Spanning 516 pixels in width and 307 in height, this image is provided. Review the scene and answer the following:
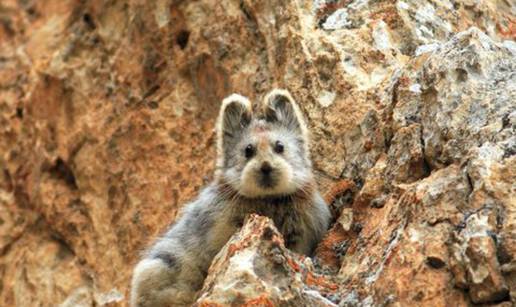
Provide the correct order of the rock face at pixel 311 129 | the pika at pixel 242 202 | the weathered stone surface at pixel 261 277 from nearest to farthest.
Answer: the weathered stone surface at pixel 261 277 → the rock face at pixel 311 129 → the pika at pixel 242 202

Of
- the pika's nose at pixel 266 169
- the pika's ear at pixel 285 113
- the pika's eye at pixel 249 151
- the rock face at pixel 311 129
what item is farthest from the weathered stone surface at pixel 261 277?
the pika's ear at pixel 285 113

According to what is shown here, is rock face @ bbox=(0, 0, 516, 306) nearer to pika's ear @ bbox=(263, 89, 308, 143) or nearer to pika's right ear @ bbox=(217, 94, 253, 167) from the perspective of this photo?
pika's ear @ bbox=(263, 89, 308, 143)

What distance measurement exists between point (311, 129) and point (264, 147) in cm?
91

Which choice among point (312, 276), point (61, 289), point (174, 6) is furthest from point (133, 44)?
point (312, 276)

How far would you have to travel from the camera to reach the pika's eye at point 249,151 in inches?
388

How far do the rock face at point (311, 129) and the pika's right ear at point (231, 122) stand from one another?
83cm

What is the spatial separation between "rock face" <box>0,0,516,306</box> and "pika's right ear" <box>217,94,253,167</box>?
0.83m

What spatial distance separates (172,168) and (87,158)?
1.48m

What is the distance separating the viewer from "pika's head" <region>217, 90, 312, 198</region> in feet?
31.0

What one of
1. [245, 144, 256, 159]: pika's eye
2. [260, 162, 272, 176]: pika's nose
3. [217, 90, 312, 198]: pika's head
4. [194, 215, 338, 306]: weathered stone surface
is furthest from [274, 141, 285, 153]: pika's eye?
[194, 215, 338, 306]: weathered stone surface

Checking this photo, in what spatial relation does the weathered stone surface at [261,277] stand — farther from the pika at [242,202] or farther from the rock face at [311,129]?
the pika at [242,202]

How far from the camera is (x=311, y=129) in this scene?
34.4 feet

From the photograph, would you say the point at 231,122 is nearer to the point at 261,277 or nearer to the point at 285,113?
the point at 285,113

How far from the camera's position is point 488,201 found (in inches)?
282
